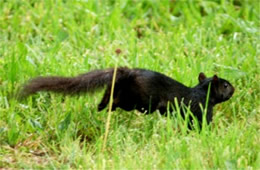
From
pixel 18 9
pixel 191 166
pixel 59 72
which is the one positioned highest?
pixel 18 9

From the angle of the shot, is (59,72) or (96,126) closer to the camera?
(96,126)

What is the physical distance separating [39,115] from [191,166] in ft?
5.71

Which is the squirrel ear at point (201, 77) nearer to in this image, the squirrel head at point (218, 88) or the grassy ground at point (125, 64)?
the squirrel head at point (218, 88)

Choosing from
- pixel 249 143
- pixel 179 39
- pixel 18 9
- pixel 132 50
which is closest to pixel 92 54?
pixel 132 50

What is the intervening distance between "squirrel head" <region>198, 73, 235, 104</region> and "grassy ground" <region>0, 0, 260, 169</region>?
6.0 inches

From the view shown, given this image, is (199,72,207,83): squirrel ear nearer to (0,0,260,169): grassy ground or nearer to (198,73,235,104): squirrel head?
(198,73,235,104): squirrel head

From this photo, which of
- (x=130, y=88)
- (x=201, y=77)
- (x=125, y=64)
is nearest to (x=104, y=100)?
(x=130, y=88)

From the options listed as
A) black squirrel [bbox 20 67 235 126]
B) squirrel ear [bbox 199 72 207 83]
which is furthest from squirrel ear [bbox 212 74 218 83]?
black squirrel [bbox 20 67 235 126]

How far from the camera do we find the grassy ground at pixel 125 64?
512 cm

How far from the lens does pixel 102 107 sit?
5.79 metres

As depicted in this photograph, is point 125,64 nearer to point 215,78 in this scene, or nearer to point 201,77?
point 201,77

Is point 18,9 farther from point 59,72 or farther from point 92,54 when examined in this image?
point 59,72

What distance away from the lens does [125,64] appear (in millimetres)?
6953

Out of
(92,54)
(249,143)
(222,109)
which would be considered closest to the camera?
(249,143)
